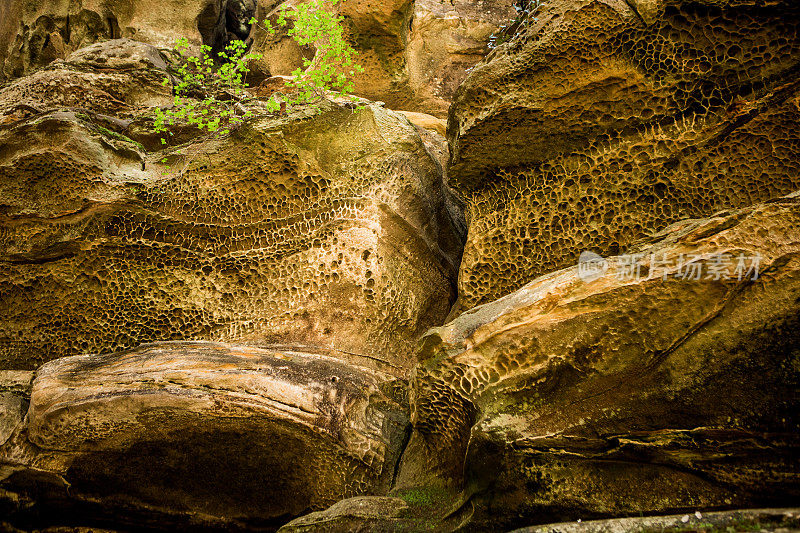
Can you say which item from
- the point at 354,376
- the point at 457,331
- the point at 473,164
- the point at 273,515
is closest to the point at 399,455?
the point at 354,376

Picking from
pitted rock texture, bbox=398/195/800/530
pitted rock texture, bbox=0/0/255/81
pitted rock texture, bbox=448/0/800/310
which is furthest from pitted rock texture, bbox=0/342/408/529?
pitted rock texture, bbox=0/0/255/81

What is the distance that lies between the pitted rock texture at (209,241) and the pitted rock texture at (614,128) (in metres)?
0.74

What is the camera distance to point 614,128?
394cm

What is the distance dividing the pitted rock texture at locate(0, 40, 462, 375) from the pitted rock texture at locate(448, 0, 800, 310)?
A: 2.44 ft

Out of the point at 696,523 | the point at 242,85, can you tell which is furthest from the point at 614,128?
the point at 242,85

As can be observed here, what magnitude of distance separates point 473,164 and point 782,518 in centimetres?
310

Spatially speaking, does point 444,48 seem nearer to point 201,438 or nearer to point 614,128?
point 614,128

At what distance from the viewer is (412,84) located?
7.68 meters

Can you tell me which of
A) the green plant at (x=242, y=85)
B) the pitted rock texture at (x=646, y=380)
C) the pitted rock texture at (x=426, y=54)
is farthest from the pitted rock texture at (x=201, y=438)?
the pitted rock texture at (x=426, y=54)

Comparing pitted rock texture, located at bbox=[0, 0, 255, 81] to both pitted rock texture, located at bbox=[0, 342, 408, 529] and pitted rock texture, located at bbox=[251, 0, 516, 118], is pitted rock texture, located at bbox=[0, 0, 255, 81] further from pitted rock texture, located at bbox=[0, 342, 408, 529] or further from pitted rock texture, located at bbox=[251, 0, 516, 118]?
pitted rock texture, located at bbox=[0, 342, 408, 529]

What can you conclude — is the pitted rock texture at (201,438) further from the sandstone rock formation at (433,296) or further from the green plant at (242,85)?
the green plant at (242,85)

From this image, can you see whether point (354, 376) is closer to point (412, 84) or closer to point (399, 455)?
point (399, 455)

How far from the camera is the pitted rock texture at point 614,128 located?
11.3 ft

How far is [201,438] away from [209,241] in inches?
68.2
